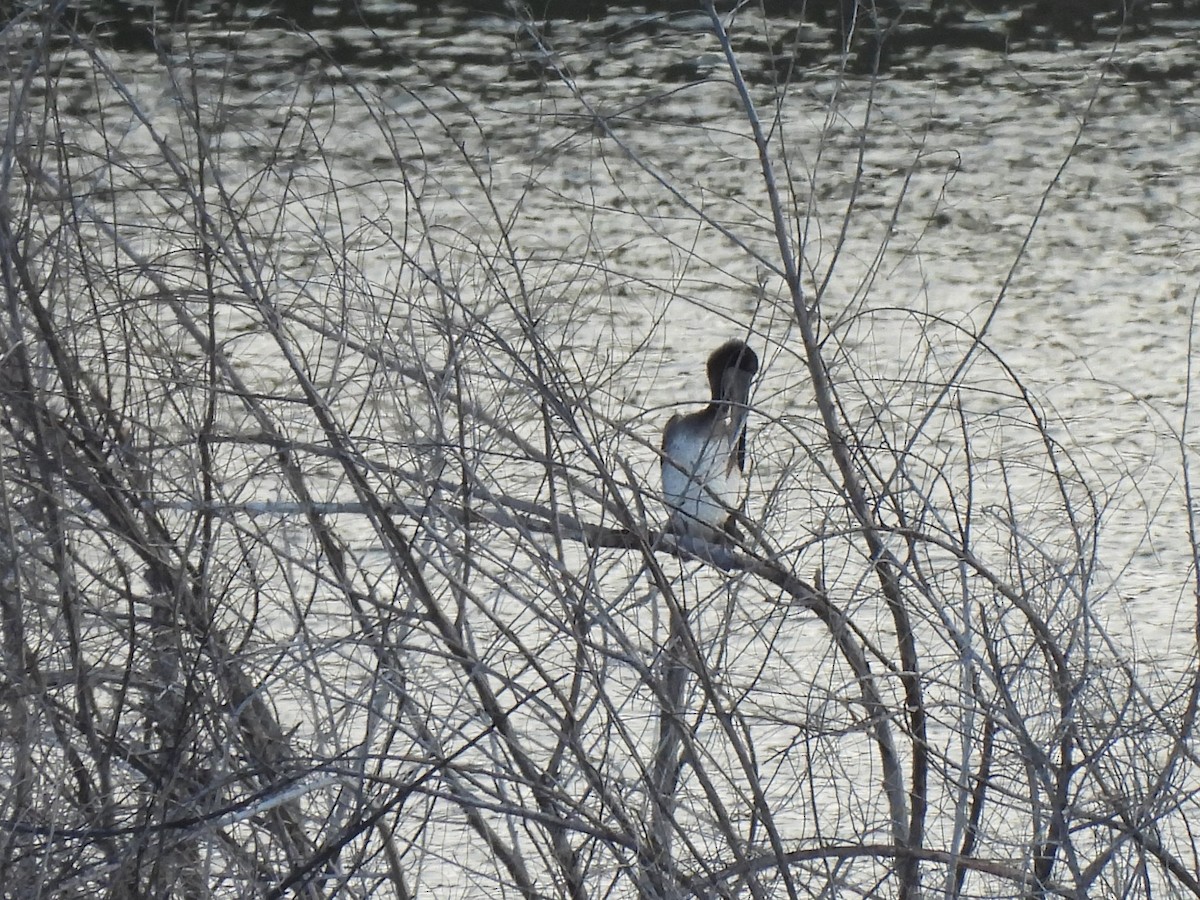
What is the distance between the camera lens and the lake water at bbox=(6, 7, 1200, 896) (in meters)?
2.92

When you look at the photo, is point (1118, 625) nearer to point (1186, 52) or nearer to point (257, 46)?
point (257, 46)

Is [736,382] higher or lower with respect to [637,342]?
lower

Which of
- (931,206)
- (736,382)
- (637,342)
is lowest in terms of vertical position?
(736,382)

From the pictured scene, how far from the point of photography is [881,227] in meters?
13.6

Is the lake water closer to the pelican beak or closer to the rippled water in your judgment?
the rippled water

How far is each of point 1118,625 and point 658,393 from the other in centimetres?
325

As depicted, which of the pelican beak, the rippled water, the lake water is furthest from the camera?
the rippled water

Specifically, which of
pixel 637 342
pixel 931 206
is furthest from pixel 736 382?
pixel 931 206

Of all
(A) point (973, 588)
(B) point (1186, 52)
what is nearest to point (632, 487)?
(A) point (973, 588)

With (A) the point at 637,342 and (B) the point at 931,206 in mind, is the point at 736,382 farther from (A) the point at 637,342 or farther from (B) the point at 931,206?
(B) the point at 931,206

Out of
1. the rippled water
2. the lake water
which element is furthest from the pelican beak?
the rippled water

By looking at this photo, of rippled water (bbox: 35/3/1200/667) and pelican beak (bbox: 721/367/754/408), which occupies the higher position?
rippled water (bbox: 35/3/1200/667)

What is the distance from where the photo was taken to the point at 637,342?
645 centimetres

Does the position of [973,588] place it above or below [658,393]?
below
